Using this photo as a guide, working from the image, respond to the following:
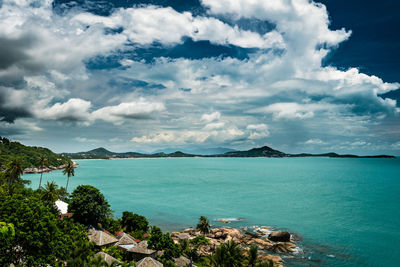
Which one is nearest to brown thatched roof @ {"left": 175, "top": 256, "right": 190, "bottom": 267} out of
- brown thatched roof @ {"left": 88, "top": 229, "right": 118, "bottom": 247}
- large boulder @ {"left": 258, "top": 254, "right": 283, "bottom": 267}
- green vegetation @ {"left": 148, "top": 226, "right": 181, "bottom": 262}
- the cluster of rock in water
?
green vegetation @ {"left": 148, "top": 226, "right": 181, "bottom": 262}

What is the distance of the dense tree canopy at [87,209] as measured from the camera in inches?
1563

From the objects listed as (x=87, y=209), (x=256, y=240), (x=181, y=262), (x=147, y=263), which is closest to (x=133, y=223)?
(x=87, y=209)

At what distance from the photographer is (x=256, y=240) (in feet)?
150

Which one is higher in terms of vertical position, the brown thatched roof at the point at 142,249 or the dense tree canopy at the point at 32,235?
the dense tree canopy at the point at 32,235

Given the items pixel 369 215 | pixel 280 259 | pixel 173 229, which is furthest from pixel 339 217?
pixel 173 229

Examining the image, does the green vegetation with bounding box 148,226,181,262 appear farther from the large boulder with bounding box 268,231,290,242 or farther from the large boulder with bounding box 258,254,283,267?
the large boulder with bounding box 268,231,290,242

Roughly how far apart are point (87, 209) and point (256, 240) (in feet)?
103

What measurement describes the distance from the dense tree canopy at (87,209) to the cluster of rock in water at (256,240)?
46.6 feet

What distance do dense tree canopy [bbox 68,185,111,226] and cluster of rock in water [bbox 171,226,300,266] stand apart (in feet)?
46.6

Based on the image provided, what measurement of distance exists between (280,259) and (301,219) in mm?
29844

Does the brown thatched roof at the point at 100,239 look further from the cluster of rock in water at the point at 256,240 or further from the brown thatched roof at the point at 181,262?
the cluster of rock in water at the point at 256,240

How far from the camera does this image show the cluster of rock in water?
133 ft

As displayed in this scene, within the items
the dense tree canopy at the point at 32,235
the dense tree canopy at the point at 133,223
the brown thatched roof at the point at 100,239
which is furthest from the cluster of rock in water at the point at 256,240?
the dense tree canopy at the point at 32,235

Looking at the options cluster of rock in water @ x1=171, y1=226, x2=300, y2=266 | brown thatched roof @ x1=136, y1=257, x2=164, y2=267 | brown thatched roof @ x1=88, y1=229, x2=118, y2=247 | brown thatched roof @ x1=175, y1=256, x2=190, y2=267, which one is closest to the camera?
brown thatched roof @ x1=136, y1=257, x2=164, y2=267
